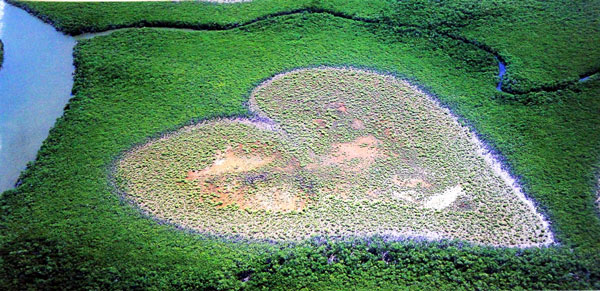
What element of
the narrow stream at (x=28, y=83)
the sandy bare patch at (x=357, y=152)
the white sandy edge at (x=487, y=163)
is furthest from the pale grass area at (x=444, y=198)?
the narrow stream at (x=28, y=83)

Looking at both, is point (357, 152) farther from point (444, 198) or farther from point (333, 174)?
point (444, 198)

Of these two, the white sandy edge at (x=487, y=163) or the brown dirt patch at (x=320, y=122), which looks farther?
the brown dirt patch at (x=320, y=122)

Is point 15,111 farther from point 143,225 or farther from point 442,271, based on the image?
point 442,271

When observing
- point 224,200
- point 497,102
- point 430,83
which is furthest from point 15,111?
point 497,102

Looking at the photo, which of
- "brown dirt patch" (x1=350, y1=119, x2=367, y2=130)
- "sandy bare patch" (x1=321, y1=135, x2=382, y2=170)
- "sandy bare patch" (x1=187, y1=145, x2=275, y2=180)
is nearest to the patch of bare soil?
"sandy bare patch" (x1=187, y1=145, x2=275, y2=180)

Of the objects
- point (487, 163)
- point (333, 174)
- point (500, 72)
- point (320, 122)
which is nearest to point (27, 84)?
point (320, 122)

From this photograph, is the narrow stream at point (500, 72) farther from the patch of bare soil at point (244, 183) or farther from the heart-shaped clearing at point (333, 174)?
the patch of bare soil at point (244, 183)

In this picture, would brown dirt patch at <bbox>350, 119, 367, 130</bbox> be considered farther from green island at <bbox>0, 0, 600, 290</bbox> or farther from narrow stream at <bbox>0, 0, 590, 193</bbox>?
narrow stream at <bbox>0, 0, 590, 193</bbox>
